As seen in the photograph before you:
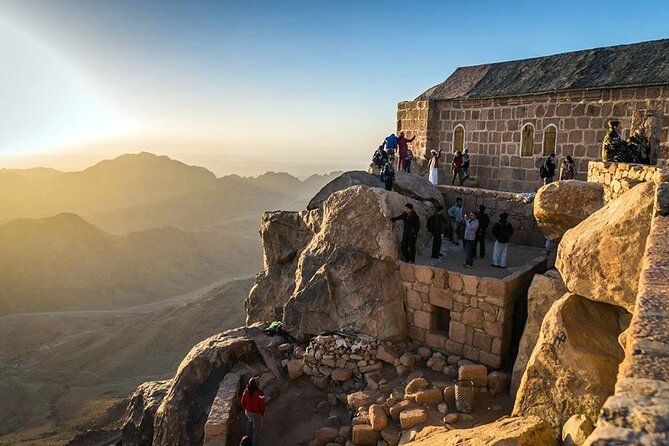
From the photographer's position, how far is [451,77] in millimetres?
20922

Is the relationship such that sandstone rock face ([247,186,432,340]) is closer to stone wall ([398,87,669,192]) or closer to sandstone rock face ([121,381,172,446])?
sandstone rock face ([121,381,172,446])

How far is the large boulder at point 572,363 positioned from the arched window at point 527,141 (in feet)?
37.7

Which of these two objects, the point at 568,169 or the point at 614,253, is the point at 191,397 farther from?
the point at 568,169

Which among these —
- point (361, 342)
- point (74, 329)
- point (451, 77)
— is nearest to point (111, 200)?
point (74, 329)

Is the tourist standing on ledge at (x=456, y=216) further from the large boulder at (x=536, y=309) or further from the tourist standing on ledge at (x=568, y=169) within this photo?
the large boulder at (x=536, y=309)

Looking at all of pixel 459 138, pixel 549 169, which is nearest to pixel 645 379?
pixel 549 169

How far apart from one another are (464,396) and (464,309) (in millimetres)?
2270

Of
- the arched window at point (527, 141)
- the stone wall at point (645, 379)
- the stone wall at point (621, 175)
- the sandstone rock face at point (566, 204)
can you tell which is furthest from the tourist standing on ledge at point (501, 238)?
the arched window at point (527, 141)

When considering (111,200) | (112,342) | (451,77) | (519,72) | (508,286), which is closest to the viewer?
(508,286)

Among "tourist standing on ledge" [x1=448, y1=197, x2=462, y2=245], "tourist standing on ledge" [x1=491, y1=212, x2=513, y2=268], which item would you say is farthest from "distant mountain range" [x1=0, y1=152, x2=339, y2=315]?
"tourist standing on ledge" [x1=491, y1=212, x2=513, y2=268]

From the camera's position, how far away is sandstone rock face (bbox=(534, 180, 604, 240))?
878 centimetres

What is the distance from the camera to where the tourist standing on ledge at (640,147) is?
9709 mm

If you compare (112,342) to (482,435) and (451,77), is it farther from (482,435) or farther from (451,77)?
(482,435)

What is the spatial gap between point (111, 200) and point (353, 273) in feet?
315
